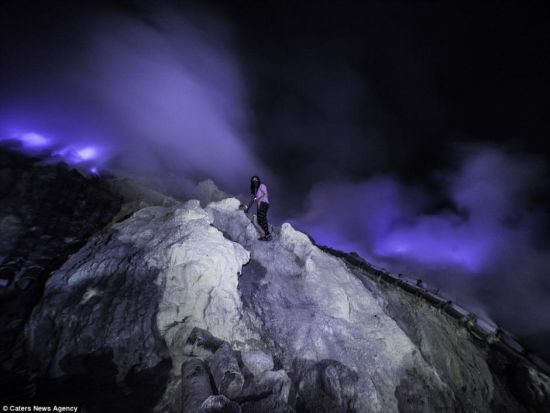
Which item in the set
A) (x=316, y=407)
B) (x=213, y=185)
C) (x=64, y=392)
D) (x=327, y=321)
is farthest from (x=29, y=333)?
(x=213, y=185)

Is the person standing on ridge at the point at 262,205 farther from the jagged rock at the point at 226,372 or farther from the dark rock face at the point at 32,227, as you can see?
the dark rock face at the point at 32,227

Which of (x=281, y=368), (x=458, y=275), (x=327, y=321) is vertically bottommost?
(x=281, y=368)

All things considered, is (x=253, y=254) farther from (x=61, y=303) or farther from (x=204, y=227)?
(x=61, y=303)

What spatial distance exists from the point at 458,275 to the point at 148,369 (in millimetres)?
40347

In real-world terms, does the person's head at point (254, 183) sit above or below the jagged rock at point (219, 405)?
above

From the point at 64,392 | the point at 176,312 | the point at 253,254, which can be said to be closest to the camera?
the point at 64,392

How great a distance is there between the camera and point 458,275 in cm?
3369

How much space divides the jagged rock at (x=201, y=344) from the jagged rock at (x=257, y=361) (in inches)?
32.0

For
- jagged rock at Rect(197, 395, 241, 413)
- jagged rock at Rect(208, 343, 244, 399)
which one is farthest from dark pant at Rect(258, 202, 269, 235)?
jagged rock at Rect(197, 395, 241, 413)

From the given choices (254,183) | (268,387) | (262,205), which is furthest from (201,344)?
(254,183)

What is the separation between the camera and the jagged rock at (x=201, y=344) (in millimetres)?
6398

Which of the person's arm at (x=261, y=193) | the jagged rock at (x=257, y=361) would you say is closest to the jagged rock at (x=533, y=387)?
the jagged rock at (x=257, y=361)

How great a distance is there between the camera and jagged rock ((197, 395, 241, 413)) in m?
5.03

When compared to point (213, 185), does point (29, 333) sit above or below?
below
